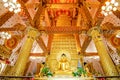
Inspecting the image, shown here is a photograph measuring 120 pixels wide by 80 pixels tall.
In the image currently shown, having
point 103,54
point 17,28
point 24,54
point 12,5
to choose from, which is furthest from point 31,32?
point 103,54

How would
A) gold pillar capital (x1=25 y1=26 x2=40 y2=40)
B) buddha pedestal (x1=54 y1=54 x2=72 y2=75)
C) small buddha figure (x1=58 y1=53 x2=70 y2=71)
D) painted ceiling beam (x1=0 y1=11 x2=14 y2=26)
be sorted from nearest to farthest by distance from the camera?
1. buddha pedestal (x1=54 y1=54 x2=72 y2=75)
2. small buddha figure (x1=58 y1=53 x2=70 y2=71)
3. gold pillar capital (x1=25 y1=26 x2=40 y2=40)
4. painted ceiling beam (x1=0 y1=11 x2=14 y2=26)

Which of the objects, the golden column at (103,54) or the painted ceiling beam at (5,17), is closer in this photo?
the golden column at (103,54)

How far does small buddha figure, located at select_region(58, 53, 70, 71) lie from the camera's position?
6.80 metres

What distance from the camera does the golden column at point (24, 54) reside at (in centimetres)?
702

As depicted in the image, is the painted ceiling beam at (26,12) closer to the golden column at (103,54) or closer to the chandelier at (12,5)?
the chandelier at (12,5)

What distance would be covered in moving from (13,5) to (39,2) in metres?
1.31

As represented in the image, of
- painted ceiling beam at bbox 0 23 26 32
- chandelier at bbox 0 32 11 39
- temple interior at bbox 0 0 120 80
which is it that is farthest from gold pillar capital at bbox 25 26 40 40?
chandelier at bbox 0 32 11 39

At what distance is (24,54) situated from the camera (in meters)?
7.45

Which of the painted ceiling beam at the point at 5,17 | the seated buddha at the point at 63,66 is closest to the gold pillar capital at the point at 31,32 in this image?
the painted ceiling beam at the point at 5,17

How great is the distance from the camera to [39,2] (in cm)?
845

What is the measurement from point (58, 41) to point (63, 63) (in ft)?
16.5

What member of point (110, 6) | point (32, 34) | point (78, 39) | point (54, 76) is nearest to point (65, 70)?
point (54, 76)

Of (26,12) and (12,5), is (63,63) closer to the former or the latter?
(26,12)

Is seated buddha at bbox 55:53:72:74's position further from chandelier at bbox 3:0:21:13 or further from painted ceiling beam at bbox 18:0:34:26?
chandelier at bbox 3:0:21:13
